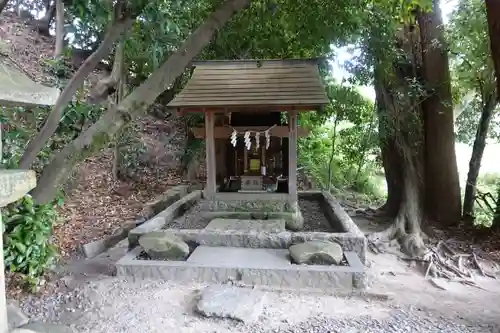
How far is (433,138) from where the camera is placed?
798cm

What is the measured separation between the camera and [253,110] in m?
7.29

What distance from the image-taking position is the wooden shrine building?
6527 millimetres

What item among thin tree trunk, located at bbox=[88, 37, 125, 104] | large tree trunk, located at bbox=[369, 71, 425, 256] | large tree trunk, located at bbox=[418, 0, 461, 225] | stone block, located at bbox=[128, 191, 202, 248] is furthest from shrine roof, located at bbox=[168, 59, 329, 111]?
thin tree trunk, located at bbox=[88, 37, 125, 104]

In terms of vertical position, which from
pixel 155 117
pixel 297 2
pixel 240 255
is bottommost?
pixel 240 255

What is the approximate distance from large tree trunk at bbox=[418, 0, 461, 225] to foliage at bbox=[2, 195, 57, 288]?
7.14m

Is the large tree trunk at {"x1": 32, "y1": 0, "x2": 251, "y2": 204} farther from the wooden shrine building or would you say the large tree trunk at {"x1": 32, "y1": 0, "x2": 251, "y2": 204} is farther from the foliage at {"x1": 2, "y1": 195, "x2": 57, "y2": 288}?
the wooden shrine building

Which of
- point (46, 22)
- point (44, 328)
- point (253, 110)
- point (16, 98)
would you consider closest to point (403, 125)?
point (253, 110)

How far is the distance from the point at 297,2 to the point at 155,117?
828 centimetres

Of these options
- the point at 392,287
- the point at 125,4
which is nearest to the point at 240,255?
the point at 392,287

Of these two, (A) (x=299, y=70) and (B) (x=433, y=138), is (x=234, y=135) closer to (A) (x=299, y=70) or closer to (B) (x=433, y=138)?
(A) (x=299, y=70)

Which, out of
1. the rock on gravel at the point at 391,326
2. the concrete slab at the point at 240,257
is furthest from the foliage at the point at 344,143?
the rock on gravel at the point at 391,326

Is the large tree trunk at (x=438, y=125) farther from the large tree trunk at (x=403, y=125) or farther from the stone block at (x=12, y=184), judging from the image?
the stone block at (x=12, y=184)

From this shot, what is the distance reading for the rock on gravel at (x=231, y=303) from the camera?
375cm

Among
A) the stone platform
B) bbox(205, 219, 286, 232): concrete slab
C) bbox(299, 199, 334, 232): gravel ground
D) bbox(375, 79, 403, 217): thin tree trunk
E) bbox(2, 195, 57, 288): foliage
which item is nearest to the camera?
bbox(2, 195, 57, 288): foliage
